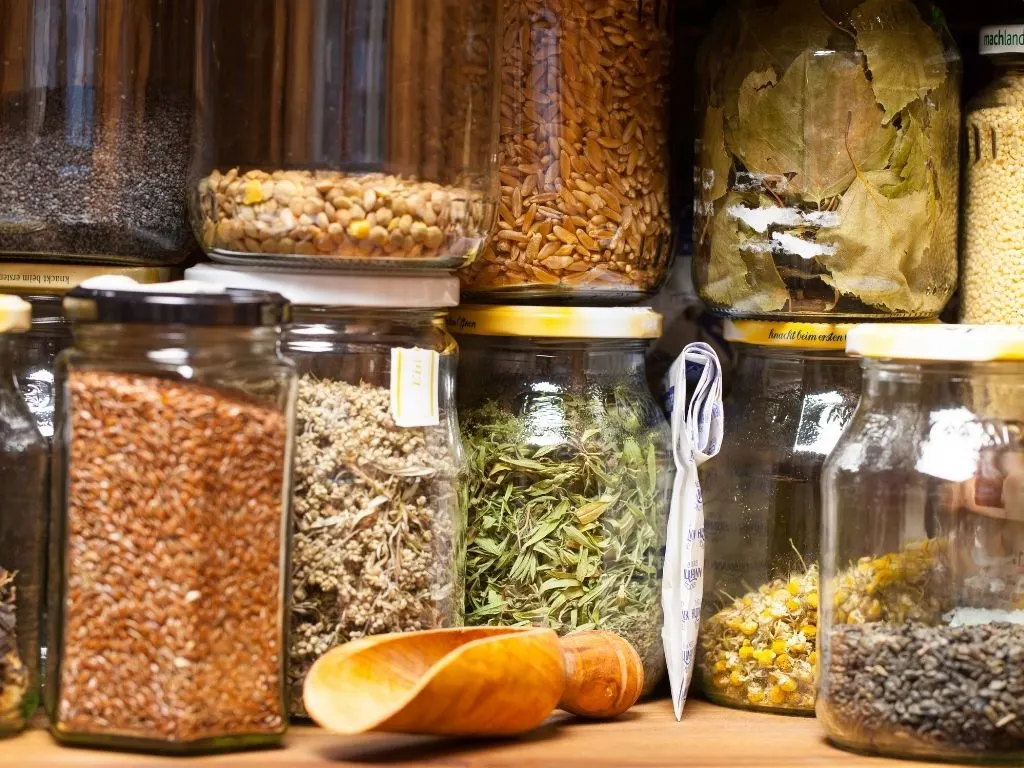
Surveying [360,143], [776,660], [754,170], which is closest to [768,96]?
[754,170]

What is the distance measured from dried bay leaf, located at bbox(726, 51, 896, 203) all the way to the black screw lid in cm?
51

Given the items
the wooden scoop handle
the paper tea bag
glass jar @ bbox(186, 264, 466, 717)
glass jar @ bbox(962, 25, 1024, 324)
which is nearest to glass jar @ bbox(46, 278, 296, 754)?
glass jar @ bbox(186, 264, 466, 717)

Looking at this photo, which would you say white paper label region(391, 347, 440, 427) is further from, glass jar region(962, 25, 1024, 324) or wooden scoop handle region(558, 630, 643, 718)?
glass jar region(962, 25, 1024, 324)

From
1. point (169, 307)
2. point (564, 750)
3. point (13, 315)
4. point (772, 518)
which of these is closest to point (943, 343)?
point (772, 518)

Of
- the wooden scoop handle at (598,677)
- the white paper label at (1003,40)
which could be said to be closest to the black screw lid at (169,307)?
the wooden scoop handle at (598,677)

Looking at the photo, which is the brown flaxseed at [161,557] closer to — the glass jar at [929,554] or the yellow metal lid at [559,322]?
the yellow metal lid at [559,322]

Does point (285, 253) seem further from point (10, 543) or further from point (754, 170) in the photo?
point (754, 170)

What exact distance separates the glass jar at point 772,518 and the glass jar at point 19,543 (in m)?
0.59

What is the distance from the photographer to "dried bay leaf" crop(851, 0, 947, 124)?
4.24 feet

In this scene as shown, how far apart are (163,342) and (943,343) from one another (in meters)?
0.58

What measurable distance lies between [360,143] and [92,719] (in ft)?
1.61

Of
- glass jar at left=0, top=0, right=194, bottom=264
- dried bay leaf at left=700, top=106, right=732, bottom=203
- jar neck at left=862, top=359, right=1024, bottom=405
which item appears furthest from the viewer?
dried bay leaf at left=700, top=106, right=732, bottom=203

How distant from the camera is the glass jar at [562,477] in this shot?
4.24 feet

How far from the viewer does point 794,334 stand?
1.33 meters
